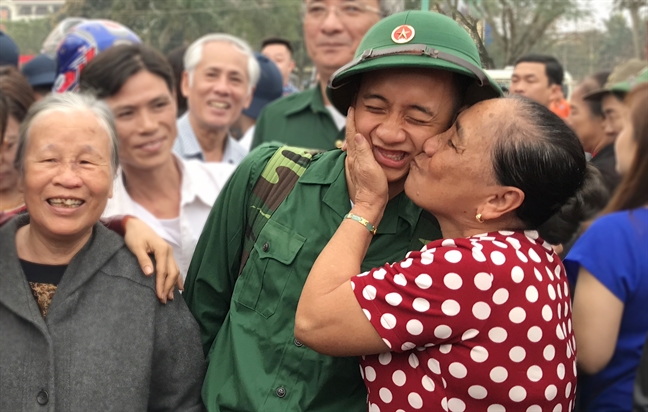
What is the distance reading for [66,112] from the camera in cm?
270

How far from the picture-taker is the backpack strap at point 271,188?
101 inches

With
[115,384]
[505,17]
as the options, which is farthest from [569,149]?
[505,17]

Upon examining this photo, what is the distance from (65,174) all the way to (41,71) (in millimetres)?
3716

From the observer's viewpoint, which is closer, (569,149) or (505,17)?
(569,149)

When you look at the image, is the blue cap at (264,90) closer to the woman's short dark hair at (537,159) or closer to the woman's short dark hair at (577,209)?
the woman's short dark hair at (577,209)

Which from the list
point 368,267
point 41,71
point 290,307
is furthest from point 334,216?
point 41,71

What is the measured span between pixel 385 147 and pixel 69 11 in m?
14.2

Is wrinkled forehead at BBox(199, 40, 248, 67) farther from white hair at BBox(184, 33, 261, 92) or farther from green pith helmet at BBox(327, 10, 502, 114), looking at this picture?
green pith helmet at BBox(327, 10, 502, 114)

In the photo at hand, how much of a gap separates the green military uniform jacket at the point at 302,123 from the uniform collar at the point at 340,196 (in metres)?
2.40

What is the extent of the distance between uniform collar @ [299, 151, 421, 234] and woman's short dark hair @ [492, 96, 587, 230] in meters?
0.36

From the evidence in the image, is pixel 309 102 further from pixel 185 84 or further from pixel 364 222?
pixel 364 222

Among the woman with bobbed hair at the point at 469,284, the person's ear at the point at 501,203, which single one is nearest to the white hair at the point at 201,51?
the woman with bobbed hair at the point at 469,284

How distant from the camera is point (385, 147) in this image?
2.37 meters

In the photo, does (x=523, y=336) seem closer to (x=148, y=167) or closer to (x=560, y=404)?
(x=560, y=404)
